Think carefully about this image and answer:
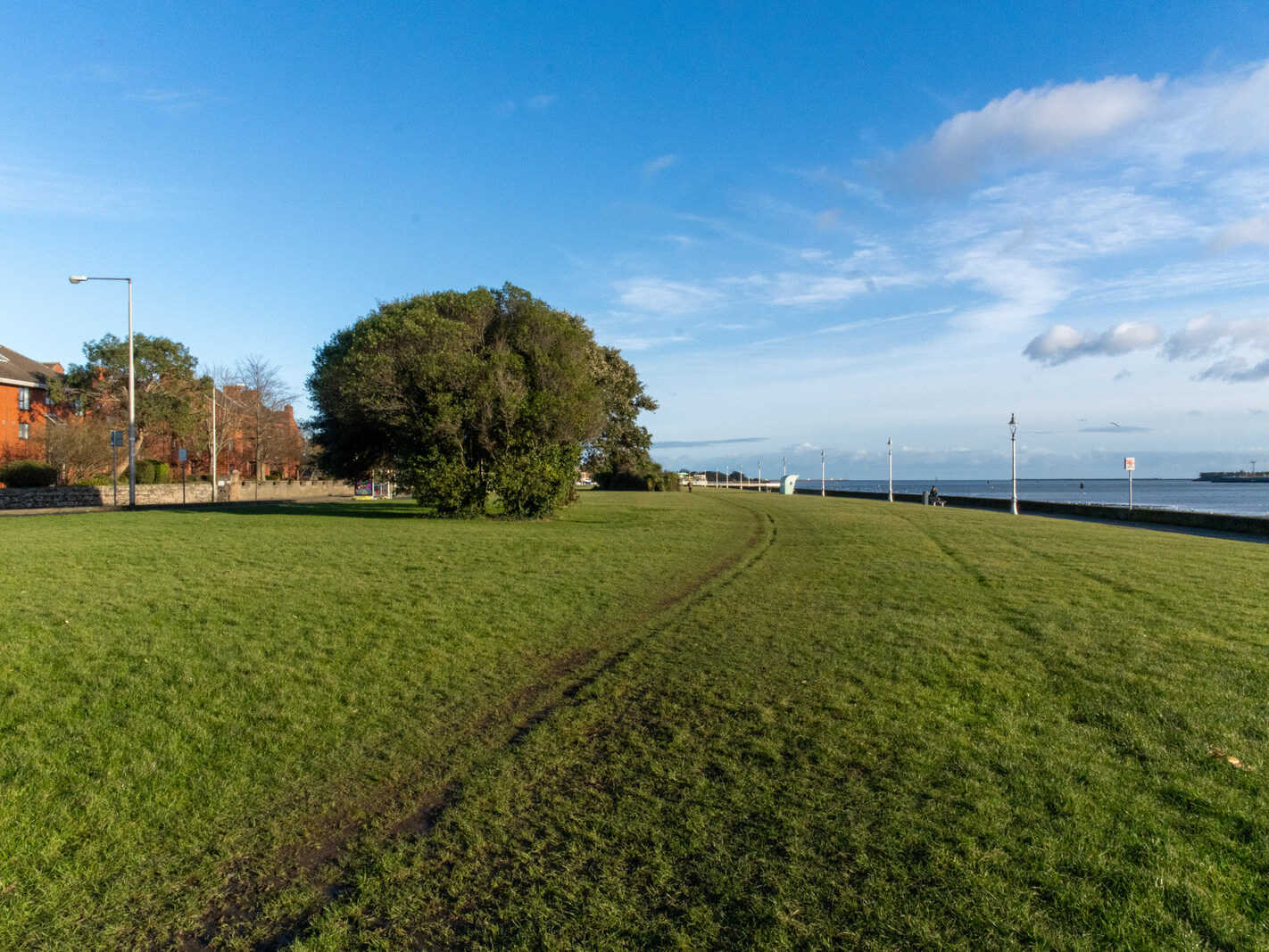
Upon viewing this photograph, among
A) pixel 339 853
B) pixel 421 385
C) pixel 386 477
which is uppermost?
pixel 421 385

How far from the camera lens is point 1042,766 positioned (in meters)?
4.48

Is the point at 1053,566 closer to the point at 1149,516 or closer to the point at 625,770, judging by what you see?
the point at 625,770

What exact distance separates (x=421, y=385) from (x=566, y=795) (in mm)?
20732

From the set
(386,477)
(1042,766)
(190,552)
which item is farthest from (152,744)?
(386,477)

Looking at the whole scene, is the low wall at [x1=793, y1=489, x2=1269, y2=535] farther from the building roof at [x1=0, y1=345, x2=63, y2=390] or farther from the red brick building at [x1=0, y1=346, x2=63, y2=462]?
the building roof at [x1=0, y1=345, x2=63, y2=390]

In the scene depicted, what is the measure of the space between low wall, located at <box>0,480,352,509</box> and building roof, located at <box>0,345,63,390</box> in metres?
13.2

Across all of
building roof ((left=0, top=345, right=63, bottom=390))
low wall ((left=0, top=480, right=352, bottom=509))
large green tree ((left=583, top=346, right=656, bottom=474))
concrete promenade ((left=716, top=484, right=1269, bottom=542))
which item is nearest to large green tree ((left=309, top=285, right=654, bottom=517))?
large green tree ((left=583, top=346, right=656, bottom=474))

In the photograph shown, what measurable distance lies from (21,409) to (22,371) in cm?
326

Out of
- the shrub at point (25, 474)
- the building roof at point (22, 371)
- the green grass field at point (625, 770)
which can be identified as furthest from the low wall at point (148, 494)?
the green grass field at point (625, 770)

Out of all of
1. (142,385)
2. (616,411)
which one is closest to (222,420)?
(142,385)

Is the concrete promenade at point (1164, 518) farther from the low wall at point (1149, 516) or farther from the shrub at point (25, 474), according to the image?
the shrub at point (25, 474)

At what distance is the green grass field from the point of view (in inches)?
122

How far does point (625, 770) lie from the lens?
4.58m

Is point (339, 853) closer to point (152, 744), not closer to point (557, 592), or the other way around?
point (152, 744)
